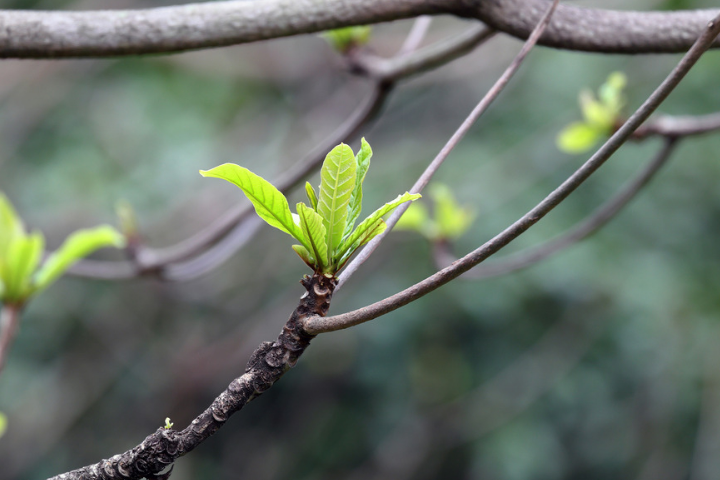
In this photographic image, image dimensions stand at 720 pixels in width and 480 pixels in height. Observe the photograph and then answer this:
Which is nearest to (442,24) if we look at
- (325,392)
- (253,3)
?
(325,392)

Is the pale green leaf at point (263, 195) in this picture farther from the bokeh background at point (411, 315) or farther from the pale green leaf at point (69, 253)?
the bokeh background at point (411, 315)

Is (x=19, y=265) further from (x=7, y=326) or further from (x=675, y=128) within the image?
(x=675, y=128)

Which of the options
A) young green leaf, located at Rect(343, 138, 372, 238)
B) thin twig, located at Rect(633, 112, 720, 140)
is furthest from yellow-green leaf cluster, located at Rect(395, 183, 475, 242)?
young green leaf, located at Rect(343, 138, 372, 238)

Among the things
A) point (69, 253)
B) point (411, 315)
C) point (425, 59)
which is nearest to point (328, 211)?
point (425, 59)

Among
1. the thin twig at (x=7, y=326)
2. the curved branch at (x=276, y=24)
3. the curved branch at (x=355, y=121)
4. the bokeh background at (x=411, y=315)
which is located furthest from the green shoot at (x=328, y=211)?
the bokeh background at (x=411, y=315)

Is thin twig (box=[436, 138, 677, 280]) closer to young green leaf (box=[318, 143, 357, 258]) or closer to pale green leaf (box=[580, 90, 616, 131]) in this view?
pale green leaf (box=[580, 90, 616, 131])
